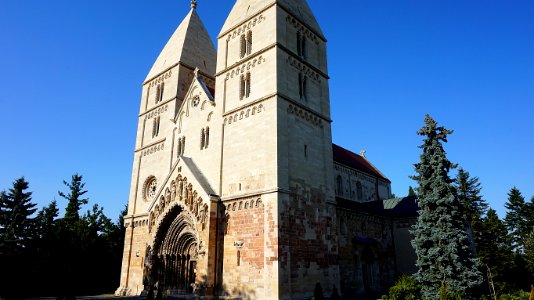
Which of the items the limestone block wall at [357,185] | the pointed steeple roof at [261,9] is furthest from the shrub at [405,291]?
the pointed steeple roof at [261,9]

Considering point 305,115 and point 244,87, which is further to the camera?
point 244,87

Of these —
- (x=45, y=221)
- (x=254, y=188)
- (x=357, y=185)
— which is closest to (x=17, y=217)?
(x=45, y=221)

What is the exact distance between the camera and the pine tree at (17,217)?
31.5 m

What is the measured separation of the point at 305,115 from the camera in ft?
71.1

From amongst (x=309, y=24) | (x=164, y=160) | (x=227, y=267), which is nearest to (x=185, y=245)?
(x=227, y=267)

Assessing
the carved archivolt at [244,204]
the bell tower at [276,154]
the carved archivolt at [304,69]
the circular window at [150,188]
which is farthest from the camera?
the circular window at [150,188]

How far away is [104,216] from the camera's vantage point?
39031 mm

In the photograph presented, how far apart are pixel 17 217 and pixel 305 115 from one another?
3128cm

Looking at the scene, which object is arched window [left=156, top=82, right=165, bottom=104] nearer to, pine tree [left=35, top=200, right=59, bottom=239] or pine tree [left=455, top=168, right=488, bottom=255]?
pine tree [left=35, top=200, right=59, bottom=239]

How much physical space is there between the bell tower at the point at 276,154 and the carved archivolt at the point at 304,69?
0.25ft

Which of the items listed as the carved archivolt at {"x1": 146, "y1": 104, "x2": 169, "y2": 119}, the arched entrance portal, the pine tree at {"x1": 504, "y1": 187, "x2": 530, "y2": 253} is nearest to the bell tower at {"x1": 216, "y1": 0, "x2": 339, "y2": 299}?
the arched entrance portal

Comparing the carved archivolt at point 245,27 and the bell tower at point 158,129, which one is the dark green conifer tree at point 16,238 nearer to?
the bell tower at point 158,129

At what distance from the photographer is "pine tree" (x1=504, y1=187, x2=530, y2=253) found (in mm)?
43750

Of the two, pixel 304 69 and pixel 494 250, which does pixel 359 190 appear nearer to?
pixel 494 250
